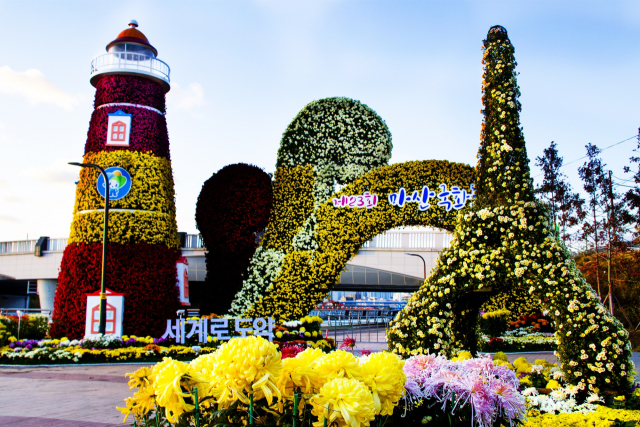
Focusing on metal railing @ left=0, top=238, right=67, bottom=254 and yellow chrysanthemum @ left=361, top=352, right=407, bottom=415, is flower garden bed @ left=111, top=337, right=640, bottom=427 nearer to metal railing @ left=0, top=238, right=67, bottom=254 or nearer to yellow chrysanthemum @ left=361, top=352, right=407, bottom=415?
yellow chrysanthemum @ left=361, top=352, right=407, bottom=415

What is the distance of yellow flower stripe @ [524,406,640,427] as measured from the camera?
5035 millimetres

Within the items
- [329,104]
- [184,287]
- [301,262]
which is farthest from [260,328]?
[329,104]

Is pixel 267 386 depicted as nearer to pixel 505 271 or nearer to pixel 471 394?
pixel 471 394

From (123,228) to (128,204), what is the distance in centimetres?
81

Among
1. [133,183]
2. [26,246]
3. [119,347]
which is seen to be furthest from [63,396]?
[26,246]

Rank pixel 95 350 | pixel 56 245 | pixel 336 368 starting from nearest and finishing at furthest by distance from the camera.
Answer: pixel 336 368, pixel 95 350, pixel 56 245

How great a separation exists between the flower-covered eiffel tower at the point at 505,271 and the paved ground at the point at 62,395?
14.1 feet

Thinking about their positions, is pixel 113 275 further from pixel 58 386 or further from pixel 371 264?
pixel 371 264

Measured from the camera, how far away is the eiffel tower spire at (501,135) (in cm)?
733

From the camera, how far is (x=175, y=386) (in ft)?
7.01

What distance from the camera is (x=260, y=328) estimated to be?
14766 mm

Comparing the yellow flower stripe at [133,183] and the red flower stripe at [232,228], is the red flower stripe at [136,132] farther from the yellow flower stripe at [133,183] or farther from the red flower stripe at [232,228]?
the red flower stripe at [232,228]

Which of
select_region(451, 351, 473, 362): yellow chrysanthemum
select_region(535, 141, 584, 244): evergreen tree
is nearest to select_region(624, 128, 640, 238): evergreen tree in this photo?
select_region(535, 141, 584, 244): evergreen tree

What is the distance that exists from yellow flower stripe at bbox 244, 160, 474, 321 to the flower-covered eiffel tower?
321 inches
